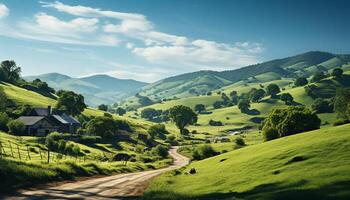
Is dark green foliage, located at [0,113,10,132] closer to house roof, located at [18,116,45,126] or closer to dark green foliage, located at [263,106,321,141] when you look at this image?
house roof, located at [18,116,45,126]

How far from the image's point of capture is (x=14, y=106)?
594ft

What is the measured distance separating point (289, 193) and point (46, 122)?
459 feet

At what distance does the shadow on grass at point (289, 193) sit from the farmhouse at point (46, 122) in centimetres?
12213

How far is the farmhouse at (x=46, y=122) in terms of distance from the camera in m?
150

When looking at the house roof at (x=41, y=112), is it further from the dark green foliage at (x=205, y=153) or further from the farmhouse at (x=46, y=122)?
the dark green foliage at (x=205, y=153)

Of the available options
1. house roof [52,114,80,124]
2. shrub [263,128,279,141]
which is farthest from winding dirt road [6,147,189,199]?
house roof [52,114,80,124]

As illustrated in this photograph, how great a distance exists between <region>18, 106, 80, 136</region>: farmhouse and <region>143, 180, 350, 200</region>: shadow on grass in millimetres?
122132

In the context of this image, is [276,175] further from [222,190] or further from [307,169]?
[222,190]

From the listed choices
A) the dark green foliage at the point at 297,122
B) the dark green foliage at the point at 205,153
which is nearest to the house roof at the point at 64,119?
the dark green foliage at the point at 205,153

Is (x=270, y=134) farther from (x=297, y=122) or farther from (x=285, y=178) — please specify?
(x=285, y=178)

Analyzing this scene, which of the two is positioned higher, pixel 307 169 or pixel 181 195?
pixel 307 169

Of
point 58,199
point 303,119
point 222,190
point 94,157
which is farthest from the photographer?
point 94,157

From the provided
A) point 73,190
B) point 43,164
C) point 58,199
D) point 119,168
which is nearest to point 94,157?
point 119,168

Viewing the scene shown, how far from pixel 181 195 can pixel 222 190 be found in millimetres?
4609
